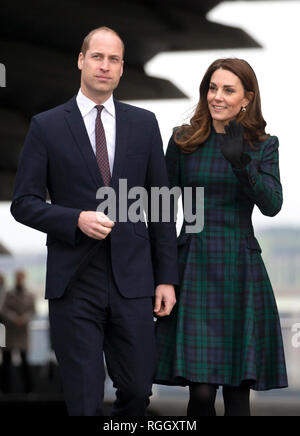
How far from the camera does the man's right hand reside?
277 cm

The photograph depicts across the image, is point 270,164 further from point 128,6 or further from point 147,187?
point 128,6

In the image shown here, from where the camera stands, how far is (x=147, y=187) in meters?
3.07

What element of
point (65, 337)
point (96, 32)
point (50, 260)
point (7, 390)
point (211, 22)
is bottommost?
point (7, 390)

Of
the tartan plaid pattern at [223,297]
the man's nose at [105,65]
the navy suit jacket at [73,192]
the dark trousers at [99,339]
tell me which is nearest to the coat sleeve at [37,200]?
the navy suit jacket at [73,192]

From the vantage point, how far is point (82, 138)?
297 centimetres

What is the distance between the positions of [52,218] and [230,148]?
561 mm

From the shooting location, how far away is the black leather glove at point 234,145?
2951 mm

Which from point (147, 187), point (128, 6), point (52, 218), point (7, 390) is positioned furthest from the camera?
point (7, 390)

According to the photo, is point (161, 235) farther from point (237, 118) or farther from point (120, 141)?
point (237, 118)

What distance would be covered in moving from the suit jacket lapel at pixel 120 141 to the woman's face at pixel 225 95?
288 mm

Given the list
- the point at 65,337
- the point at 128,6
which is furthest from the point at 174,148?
the point at 128,6

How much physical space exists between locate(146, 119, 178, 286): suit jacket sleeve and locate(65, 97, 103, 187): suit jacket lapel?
0.19m

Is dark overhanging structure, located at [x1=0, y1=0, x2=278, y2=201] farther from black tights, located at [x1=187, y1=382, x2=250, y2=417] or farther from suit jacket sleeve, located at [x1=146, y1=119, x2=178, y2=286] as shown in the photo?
black tights, located at [x1=187, y1=382, x2=250, y2=417]

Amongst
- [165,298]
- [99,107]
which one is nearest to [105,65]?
[99,107]
